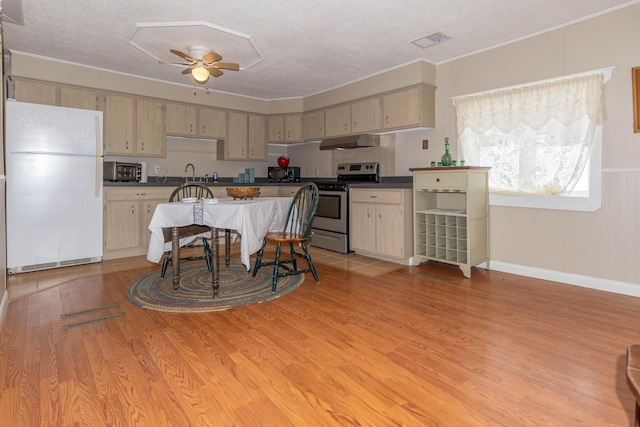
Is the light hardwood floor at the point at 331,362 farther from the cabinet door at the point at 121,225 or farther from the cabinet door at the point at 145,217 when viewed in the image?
Answer: the cabinet door at the point at 145,217

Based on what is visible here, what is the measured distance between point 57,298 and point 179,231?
117 cm

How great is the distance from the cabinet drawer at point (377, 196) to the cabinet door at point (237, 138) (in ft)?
7.40

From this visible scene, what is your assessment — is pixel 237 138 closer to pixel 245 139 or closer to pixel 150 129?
pixel 245 139

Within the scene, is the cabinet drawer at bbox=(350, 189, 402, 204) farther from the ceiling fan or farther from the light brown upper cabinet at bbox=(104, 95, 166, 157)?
the light brown upper cabinet at bbox=(104, 95, 166, 157)

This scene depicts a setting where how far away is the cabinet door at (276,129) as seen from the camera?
619cm

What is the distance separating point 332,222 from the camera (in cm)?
493

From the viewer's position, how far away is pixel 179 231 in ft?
9.68

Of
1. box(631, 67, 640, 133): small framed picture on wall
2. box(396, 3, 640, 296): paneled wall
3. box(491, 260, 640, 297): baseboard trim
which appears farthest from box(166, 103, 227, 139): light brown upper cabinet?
box(631, 67, 640, 133): small framed picture on wall

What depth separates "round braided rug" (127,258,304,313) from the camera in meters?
2.79

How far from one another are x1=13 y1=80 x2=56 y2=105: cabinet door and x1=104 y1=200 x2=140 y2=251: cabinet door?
140 cm

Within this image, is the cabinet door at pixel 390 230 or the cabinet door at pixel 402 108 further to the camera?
the cabinet door at pixel 402 108

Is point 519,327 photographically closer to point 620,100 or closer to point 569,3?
point 620,100

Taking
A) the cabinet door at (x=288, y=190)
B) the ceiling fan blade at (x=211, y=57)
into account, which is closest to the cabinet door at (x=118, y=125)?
the ceiling fan blade at (x=211, y=57)

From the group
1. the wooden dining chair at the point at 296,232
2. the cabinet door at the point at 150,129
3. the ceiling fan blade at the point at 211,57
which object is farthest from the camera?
the cabinet door at the point at 150,129
